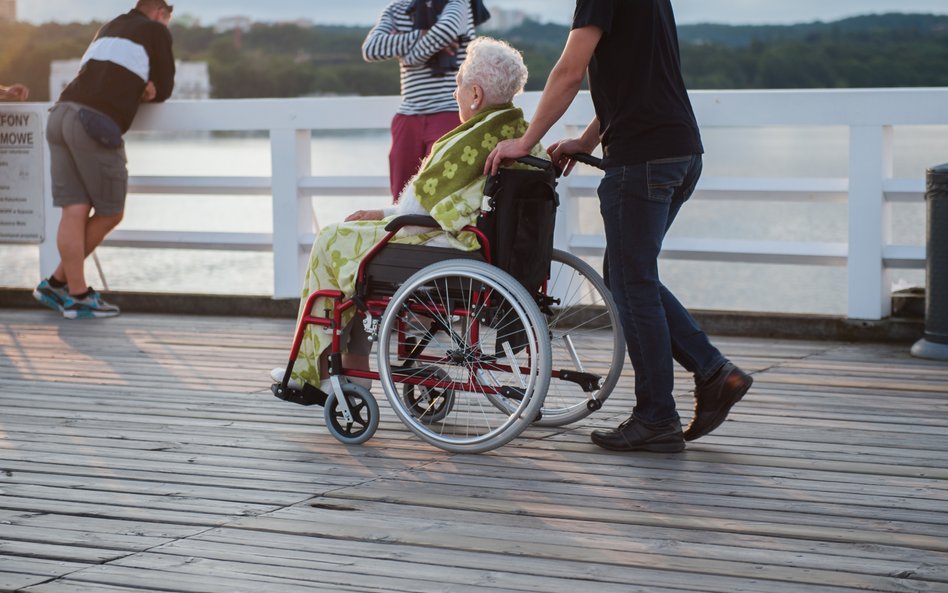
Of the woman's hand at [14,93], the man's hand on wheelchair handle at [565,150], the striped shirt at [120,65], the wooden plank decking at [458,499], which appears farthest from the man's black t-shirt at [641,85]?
the woman's hand at [14,93]

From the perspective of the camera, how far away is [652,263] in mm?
3479

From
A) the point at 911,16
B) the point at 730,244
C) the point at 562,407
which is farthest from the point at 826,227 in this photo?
the point at 562,407

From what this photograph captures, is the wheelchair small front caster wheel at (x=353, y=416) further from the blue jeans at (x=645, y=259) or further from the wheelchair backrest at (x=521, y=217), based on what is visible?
the blue jeans at (x=645, y=259)

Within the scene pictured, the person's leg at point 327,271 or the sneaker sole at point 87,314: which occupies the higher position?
the person's leg at point 327,271

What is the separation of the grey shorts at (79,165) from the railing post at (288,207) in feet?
2.32

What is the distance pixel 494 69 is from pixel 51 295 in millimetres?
3430

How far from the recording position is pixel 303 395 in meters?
3.78

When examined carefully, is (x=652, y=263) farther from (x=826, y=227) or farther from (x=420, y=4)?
(x=826, y=227)

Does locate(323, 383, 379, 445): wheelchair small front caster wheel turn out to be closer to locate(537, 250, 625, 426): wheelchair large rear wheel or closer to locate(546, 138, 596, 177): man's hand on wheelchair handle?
locate(537, 250, 625, 426): wheelchair large rear wheel

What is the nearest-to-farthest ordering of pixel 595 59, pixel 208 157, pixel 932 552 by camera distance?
pixel 932 552 < pixel 595 59 < pixel 208 157

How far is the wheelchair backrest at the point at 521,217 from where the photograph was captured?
11.2ft

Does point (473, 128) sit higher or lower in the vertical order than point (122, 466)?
higher

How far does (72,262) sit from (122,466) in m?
2.91

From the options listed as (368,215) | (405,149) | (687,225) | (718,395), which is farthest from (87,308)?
(687,225)
